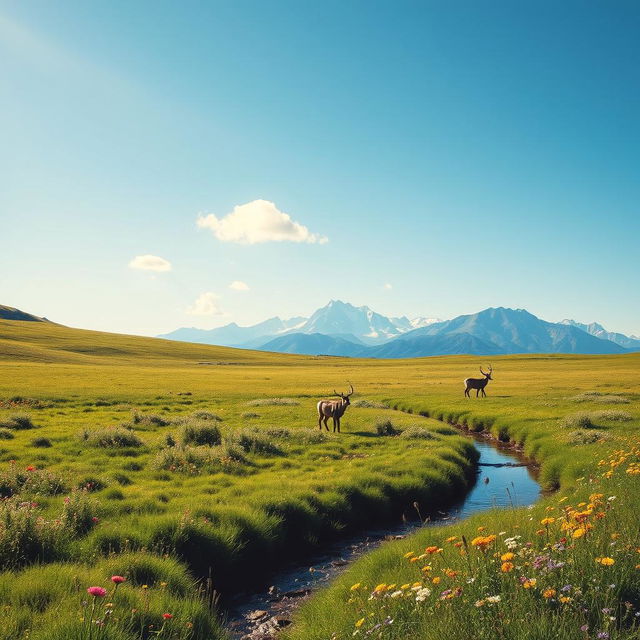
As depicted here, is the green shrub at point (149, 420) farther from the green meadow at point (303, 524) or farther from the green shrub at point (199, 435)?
the green shrub at point (199, 435)

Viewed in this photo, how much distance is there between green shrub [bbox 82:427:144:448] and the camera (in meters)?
22.5

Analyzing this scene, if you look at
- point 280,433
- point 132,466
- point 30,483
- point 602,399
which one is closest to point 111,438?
point 132,466

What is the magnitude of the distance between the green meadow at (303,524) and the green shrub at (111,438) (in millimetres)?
94

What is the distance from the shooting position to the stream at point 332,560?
1008 cm

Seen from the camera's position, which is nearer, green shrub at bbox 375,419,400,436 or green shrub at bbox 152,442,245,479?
green shrub at bbox 152,442,245,479

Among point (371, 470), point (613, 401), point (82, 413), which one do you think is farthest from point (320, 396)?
point (371, 470)

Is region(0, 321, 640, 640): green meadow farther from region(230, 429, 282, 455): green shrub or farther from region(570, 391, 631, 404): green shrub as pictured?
region(570, 391, 631, 404): green shrub

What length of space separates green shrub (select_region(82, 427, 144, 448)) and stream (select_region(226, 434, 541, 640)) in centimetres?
1271

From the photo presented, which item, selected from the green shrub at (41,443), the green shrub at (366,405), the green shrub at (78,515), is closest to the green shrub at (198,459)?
the green shrub at (41,443)

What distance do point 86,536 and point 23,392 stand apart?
39.5 meters

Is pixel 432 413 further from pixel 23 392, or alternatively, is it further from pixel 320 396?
pixel 23 392

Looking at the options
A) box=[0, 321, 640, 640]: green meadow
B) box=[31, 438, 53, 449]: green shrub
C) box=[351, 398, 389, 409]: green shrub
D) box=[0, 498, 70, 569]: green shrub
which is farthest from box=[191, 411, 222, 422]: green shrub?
box=[0, 498, 70, 569]: green shrub

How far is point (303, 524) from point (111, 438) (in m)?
12.5

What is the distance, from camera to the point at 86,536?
35.0 ft
